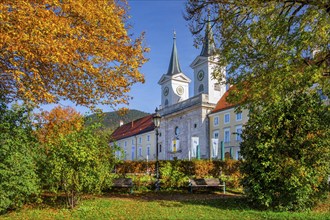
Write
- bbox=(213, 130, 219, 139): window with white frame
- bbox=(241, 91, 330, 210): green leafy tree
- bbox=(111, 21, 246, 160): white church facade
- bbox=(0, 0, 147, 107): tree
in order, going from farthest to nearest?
bbox=(111, 21, 246, 160): white church facade → bbox=(213, 130, 219, 139): window with white frame → bbox=(241, 91, 330, 210): green leafy tree → bbox=(0, 0, 147, 107): tree

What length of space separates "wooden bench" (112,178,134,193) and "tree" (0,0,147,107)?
444 cm

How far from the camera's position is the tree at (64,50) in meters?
8.06

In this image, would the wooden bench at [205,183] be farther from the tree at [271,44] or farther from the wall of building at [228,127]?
the wall of building at [228,127]

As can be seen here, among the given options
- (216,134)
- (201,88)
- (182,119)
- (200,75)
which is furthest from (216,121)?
(200,75)

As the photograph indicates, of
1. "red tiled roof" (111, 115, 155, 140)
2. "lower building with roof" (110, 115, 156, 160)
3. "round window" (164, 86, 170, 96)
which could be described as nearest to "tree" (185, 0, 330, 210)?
"lower building with roof" (110, 115, 156, 160)

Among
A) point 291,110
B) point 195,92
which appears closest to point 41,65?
point 291,110

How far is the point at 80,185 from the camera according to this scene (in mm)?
10984

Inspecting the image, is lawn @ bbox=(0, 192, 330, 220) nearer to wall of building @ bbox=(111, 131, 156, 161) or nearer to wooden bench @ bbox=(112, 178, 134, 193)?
wooden bench @ bbox=(112, 178, 134, 193)

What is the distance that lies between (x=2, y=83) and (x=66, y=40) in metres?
3.91

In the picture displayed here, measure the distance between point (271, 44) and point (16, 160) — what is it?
8.39 metres

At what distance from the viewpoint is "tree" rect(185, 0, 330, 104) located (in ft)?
32.4

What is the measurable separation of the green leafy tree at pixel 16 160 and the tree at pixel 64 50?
2.78ft

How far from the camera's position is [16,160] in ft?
A: 33.5

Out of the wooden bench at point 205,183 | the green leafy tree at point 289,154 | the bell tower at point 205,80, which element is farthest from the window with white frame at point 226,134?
the green leafy tree at point 289,154
